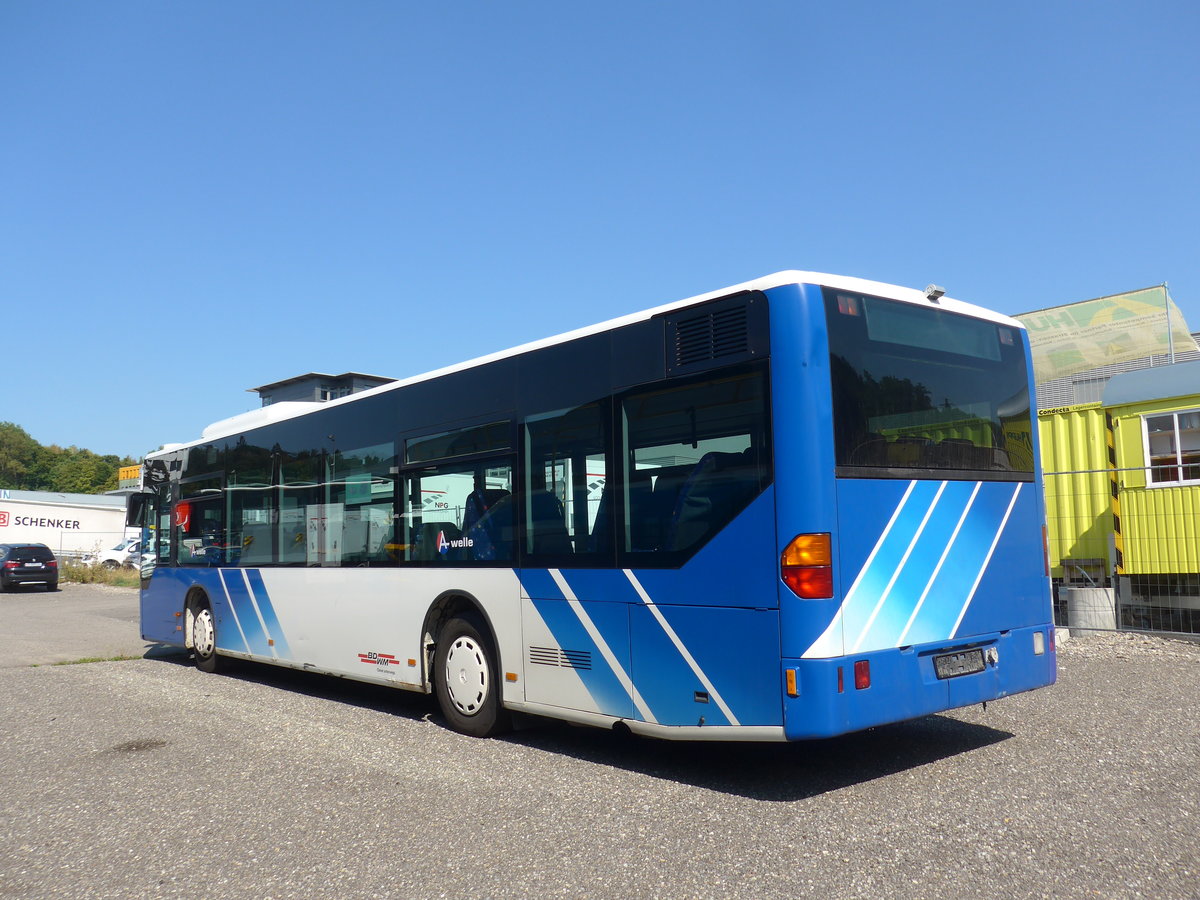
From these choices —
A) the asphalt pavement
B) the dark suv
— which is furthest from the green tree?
the asphalt pavement

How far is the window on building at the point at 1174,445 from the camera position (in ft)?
44.8

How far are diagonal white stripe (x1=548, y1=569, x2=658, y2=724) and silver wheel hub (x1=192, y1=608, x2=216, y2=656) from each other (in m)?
7.04

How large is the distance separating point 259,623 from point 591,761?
18.4ft

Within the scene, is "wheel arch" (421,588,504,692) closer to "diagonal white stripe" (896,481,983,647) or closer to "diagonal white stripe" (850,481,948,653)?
"diagonal white stripe" (850,481,948,653)

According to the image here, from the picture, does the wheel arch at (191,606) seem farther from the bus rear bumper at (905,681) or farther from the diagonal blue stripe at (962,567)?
the diagonal blue stripe at (962,567)

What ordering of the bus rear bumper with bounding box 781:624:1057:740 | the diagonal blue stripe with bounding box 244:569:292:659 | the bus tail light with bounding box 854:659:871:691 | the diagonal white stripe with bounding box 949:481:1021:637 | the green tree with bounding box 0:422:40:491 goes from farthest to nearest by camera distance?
the green tree with bounding box 0:422:40:491, the diagonal blue stripe with bounding box 244:569:292:659, the diagonal white stripe with bounding box 949:481:1021:637, the bus tail light with bounding box 854:659:871:691, the bus rear bumper with bounding box 781:624:1057:740

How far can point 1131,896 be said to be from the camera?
3.98m

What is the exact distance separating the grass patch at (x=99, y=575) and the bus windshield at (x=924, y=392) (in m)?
33.9

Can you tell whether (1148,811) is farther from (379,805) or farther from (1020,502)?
(379,805)

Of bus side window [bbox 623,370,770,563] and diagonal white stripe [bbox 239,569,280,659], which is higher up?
bus side window [bbox 623,370,770,563]

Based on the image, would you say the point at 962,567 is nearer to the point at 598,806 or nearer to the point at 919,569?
the point at 919,569

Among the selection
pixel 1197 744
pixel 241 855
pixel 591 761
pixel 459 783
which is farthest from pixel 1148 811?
pixel 241 855

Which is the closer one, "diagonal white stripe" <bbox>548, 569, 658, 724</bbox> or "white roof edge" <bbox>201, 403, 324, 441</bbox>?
"diagonal white stripe" <bbox>548, 569, 658, 724</bbox>

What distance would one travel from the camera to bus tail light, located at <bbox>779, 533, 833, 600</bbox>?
549 centimetres
